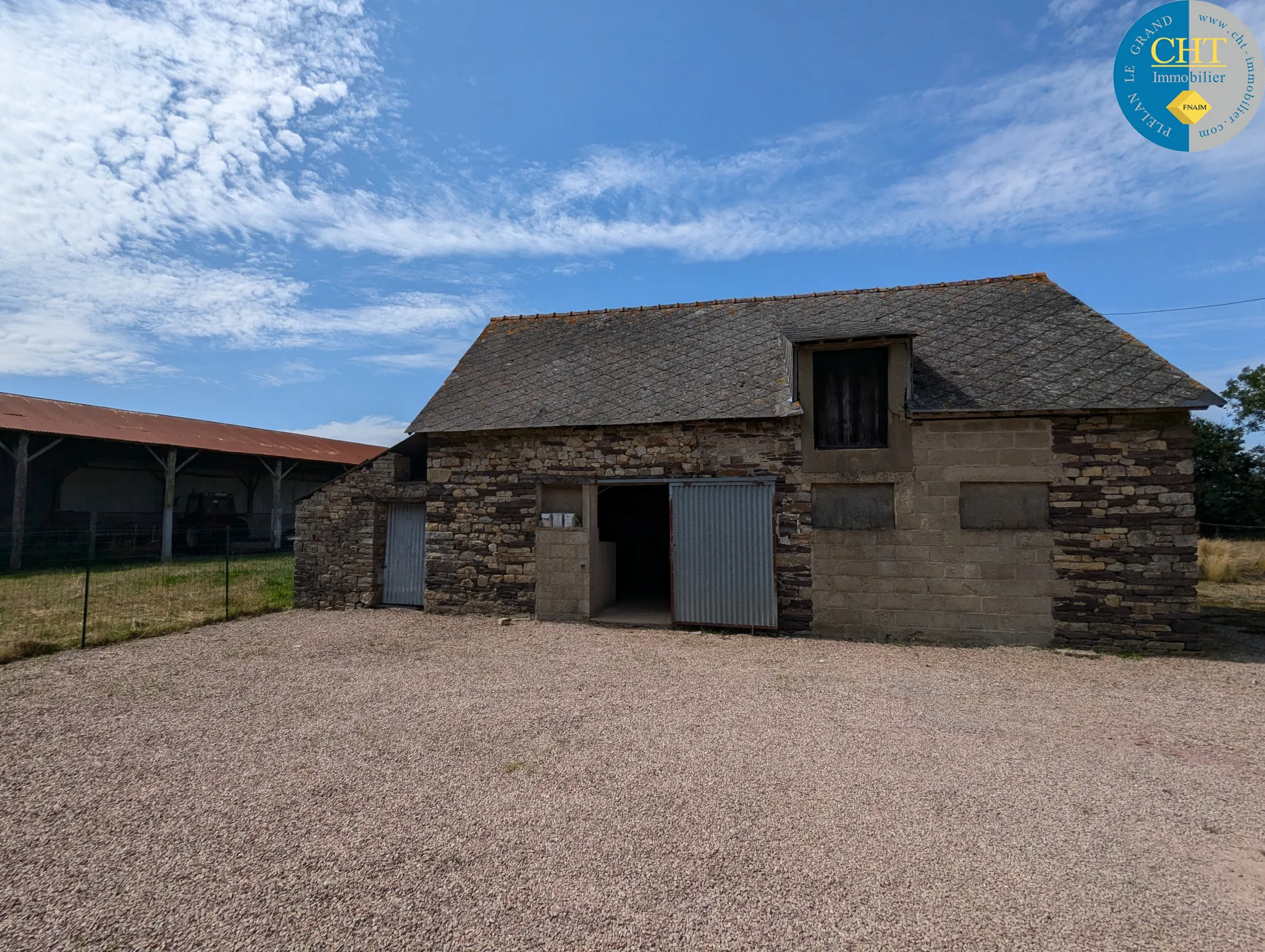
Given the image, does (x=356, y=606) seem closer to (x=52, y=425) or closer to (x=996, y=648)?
(x=996, y=648)

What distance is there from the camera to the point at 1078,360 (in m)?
9.15

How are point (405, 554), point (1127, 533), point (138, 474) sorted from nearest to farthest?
1. point (1127, 533)
2. point (405, 554)
3. point (138, 474)

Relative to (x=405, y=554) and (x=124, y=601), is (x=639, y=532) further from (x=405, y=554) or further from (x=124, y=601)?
(x=124, y=601)

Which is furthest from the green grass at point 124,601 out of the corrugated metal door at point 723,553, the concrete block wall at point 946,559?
the concrete block wall at point 946,559

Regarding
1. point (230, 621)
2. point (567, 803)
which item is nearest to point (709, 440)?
point (567, 803)

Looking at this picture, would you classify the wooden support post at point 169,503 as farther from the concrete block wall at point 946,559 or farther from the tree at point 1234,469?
the tree at point 1234,469

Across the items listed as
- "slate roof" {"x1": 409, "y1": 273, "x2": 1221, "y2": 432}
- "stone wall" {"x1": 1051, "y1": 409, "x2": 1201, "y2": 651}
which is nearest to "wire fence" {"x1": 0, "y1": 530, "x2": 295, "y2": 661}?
"slate roof" {"x1": 409, "y1": 273, "x2": 1221, "y2": 432}

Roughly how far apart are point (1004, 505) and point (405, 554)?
32.9 feet

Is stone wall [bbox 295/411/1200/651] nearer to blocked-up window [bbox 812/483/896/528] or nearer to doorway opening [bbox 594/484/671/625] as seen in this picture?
blocked-up window [bbox 812/483/896/528]

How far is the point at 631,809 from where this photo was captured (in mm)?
3938

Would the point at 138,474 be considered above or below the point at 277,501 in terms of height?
above

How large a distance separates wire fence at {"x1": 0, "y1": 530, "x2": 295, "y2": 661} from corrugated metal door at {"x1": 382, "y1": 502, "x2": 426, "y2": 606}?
7.06ft

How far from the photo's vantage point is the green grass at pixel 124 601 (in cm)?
875

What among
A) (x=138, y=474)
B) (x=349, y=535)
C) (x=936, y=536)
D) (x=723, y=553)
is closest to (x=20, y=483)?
(x=138, y=474)
